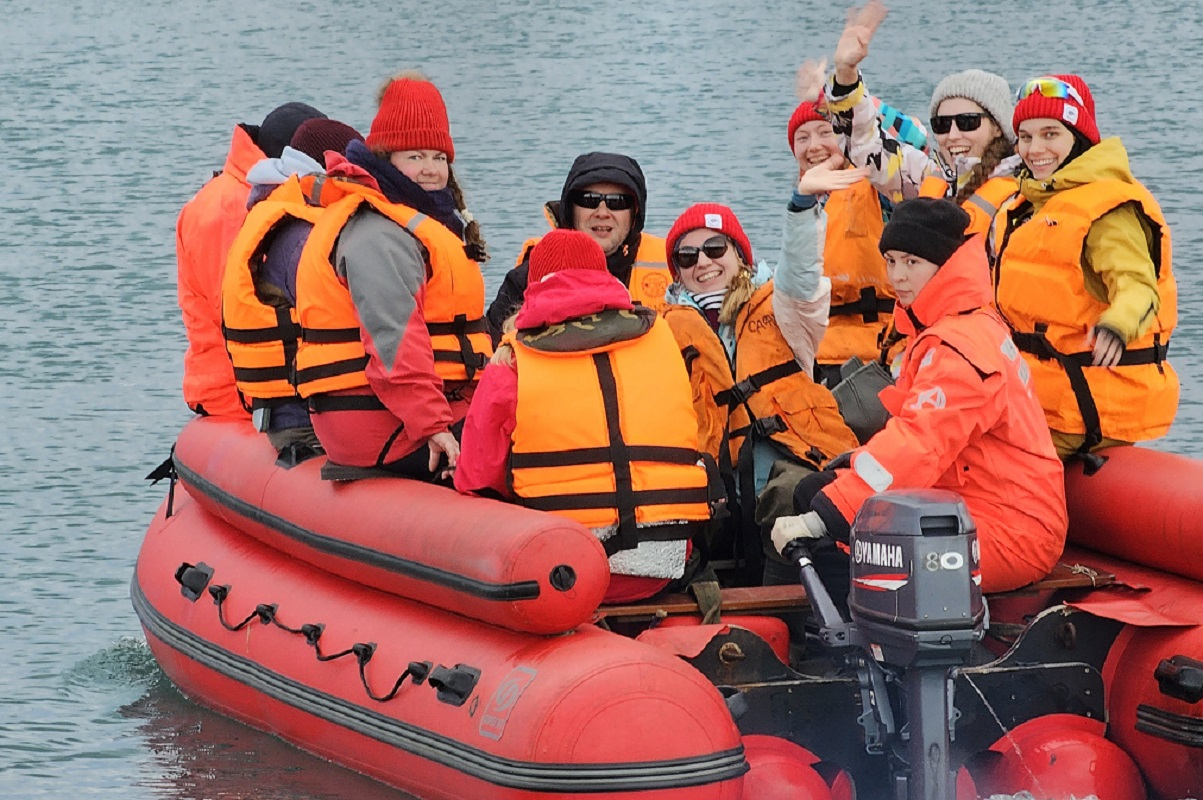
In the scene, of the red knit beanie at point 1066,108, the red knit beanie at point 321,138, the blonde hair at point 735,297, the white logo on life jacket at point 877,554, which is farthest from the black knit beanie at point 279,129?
the white logo on life jacket at point 877,554

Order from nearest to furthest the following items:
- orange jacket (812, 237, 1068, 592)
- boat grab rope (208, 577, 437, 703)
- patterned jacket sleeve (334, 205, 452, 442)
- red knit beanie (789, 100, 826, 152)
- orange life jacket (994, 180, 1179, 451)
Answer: orange jacket (812, 237, 1068, 592)
boat grab rope (208, 577, 437, 703)
patterned jacket sleeve (334, 205, 452, 442)
orange life jacket (994, 180, 1179, 451)
red knit beanie (789, 100, 826, 152)

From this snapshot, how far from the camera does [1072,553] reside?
5379 millimetres

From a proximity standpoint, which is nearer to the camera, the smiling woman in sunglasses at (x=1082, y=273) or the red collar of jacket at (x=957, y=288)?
the red collar of jacket at (x=957, y=288)

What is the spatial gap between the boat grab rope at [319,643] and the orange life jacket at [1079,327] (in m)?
1.87

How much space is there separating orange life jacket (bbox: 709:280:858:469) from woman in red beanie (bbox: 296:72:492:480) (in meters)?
0.75

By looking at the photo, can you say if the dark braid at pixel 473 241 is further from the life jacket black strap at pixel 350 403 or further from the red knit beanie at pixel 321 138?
the red knit beanie at pixel 321 138

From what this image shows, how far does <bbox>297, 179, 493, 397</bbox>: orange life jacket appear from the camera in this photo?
5.20 m

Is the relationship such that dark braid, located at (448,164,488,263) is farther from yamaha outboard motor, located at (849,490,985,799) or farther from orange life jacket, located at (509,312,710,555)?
yamaha outboard motor, located at (849,490,985,799)

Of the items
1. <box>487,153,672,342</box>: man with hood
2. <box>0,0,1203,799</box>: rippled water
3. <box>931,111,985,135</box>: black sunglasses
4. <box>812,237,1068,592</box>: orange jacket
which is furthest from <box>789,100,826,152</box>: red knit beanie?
<box>0,0,1203,799</box>: rippled water

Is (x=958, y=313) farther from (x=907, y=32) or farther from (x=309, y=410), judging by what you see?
(x=907, y=32)

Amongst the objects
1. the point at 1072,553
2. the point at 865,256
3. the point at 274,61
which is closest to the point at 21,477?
the point at 865,256

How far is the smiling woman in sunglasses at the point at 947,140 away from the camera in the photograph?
590 centimetres

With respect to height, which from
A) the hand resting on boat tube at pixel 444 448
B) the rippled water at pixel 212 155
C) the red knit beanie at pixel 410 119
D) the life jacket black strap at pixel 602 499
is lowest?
the rippled water at pixel 212 155

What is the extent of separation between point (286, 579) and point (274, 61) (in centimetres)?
2232
